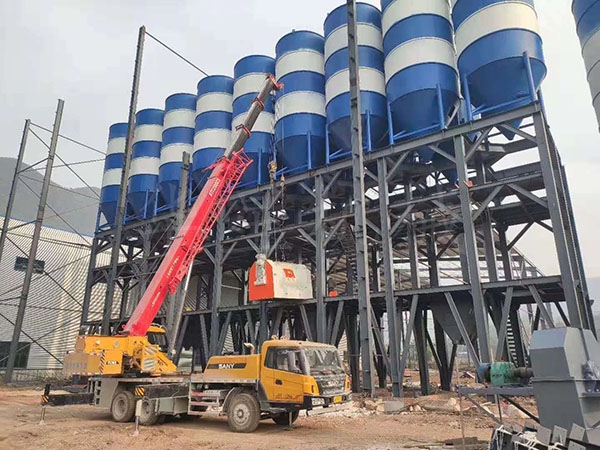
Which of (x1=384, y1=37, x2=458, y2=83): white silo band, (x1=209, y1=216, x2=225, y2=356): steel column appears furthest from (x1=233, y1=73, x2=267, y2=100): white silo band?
(x1=384, y1=37, x2=458, y2=83): white silo band

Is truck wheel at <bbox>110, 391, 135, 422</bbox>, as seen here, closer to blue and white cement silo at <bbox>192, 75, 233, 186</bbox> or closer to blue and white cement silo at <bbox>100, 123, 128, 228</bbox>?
blue and white cement silo at <bbox>192, 75, 233, 186</bbox>

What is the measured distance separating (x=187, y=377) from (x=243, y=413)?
8.02ft

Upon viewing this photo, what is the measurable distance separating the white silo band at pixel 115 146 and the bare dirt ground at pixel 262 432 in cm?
1842

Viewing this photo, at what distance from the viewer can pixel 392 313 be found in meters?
14.6

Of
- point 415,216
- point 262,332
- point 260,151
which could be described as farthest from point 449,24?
point 262,332

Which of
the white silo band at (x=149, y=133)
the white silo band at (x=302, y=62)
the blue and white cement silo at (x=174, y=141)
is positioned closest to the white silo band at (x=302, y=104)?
the white silo band at (x=302, y=62)

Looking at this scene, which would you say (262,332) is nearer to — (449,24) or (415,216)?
(415,216)

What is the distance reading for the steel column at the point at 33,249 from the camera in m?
22.7

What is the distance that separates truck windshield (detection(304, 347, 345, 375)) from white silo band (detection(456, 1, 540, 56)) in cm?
1155

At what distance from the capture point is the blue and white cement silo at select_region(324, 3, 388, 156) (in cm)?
1758

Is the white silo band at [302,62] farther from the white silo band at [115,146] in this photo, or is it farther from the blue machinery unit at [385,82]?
the white silo band at [115,146]

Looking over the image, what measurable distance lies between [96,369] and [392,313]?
8.87 m

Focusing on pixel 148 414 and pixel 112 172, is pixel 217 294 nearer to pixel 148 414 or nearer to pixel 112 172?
pixel 148 414

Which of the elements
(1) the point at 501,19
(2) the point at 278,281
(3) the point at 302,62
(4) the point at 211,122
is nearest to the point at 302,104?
(3) the point at 302,62
